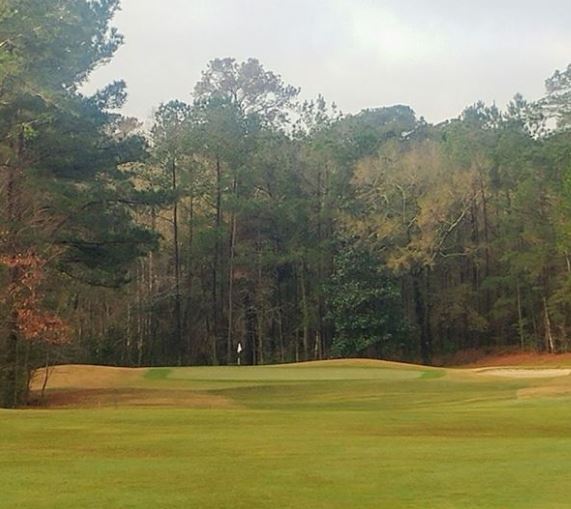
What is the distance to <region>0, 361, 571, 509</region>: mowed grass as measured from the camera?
8.86 meters

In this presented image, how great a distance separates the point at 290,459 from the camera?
38.2ft

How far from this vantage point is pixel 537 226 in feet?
181

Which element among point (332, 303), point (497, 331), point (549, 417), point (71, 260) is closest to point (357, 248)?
point (332, 303)

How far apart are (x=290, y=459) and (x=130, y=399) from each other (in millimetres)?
18506

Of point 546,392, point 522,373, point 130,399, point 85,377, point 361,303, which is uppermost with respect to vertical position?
point 361,303

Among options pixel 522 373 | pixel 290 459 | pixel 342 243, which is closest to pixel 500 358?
pixel 342 243

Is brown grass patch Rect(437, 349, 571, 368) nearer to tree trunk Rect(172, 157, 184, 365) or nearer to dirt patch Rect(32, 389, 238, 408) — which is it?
tree trunk Rect(172, 157, 184, 365)

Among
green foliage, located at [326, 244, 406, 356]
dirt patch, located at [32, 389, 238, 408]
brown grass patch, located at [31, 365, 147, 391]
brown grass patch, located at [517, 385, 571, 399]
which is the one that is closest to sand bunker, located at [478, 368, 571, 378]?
brown grass patch, located at [517, 385, 571, 399]

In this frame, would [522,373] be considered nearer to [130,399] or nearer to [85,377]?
[130,399]

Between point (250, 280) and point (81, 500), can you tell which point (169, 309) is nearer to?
point (250, 280)

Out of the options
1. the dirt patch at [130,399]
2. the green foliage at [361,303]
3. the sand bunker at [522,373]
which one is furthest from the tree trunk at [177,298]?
the dirt patch at [130,399]

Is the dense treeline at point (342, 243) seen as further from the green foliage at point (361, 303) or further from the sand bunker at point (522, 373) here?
the sand bunker at point (522, 373)

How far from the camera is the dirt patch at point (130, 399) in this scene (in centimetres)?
2759

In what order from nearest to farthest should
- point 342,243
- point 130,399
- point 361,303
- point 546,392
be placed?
1. point 546,392
2. point 130,399
3. point 361,303
4. point 342,243
